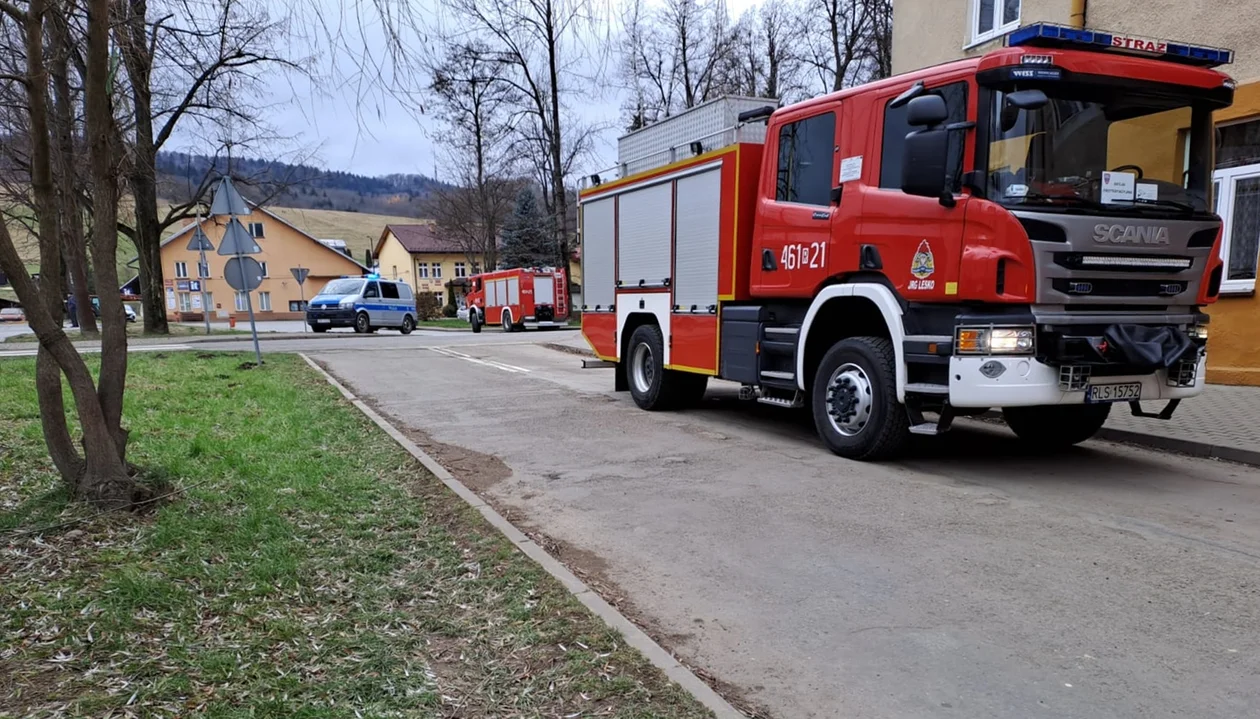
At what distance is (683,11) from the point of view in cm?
3538

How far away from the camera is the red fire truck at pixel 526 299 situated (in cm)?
3244

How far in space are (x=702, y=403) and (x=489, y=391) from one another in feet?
11.2

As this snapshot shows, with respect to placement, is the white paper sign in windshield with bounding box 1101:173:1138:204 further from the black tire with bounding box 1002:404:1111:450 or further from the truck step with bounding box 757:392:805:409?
the truck step with bounding box 757:392:805:409

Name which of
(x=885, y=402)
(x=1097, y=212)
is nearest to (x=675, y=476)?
(x=885, y=402)

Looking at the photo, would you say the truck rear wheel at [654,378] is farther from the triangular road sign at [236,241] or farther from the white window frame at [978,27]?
the white window frame at [978,27]

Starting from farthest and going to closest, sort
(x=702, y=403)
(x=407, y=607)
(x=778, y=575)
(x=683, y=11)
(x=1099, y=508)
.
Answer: (x=683, y=11)
(x=702, y=403)
(x=1099, y=508)
(x=778, y=575)
(x=407, y=607)

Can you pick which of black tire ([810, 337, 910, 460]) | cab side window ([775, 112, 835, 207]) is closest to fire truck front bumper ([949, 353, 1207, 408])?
black tire ([810, 337, 910, 460])

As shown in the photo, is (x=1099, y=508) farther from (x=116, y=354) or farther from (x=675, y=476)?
(x=116, y=354)

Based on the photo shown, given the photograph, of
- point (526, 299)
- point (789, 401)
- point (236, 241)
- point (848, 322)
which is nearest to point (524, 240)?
point (526, 299)

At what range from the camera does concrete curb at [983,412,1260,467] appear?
22.0 ft

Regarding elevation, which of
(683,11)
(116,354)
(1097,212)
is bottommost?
(116,354)

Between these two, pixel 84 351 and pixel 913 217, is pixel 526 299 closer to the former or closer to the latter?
pixel 84 351

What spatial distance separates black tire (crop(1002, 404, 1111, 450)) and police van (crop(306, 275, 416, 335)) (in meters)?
27.1

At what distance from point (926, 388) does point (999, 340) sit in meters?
0.66
